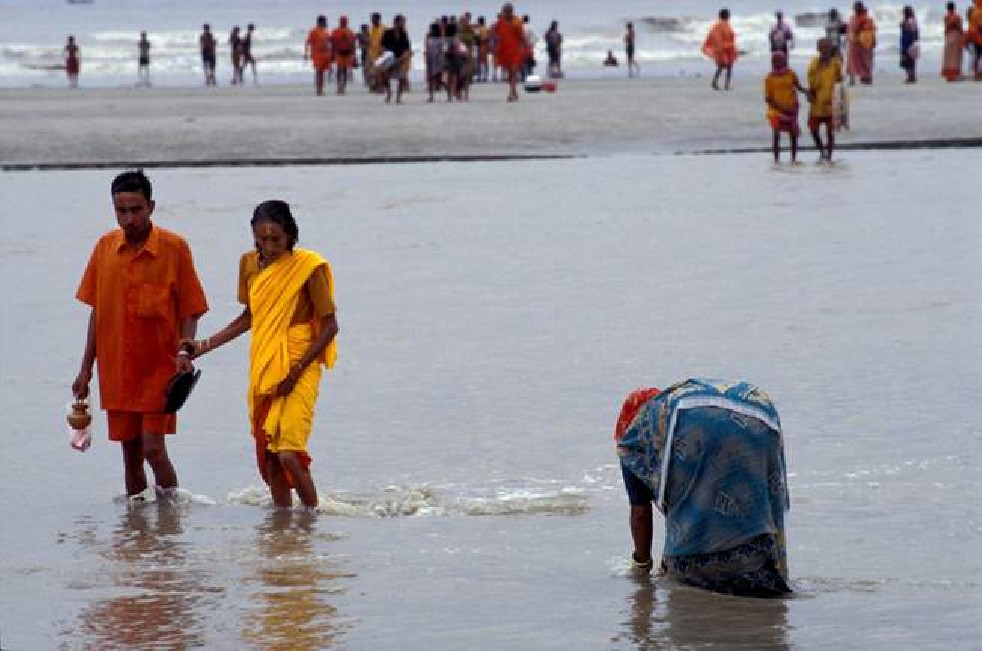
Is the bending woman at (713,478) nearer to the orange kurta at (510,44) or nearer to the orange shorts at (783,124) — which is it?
the orange shorts at (783,124)

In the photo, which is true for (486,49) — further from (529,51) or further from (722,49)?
(722,49)

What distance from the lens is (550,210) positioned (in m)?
18.2

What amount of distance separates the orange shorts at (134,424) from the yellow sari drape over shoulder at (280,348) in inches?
18.1

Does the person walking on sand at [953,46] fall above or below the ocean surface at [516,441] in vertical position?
above

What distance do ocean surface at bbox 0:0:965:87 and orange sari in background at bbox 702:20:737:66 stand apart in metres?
14.1

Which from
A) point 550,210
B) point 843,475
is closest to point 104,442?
point 843,475

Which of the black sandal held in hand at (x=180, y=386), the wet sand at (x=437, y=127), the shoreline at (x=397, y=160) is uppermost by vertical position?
the black sandal held in hand at (x=180, y=386)

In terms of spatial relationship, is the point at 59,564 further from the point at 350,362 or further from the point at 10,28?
the point at 10,28

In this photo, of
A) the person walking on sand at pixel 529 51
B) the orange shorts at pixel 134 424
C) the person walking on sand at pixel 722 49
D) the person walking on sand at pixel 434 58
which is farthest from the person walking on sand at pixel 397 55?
the orange shorts at pixel 134 424

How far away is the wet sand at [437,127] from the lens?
24.8 metres

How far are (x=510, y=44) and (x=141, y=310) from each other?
27232mm

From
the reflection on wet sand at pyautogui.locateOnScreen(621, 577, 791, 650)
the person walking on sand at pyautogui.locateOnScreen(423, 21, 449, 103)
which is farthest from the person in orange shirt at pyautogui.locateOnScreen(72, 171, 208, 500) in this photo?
the person walking on sand at pyautogui.locateOnScreen(423, 21, 449, 103)

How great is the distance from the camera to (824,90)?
22.2 meters

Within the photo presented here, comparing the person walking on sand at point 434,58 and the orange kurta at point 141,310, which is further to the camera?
the person walking on sand at point 434,58
